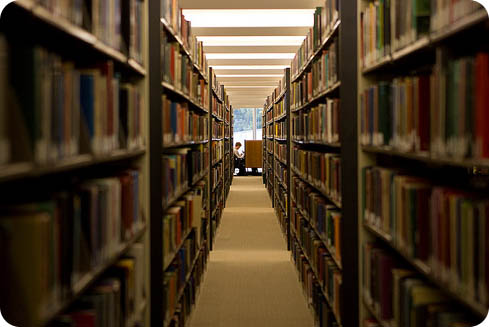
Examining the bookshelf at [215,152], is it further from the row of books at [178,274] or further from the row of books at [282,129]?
the row of books at [178,274]

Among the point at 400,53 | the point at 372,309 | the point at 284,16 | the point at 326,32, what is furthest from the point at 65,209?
the point at 284,16

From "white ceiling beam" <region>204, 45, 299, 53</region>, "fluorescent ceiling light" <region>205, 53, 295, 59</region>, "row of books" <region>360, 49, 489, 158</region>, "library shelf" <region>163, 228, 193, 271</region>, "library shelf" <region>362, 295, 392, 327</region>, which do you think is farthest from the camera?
"fluorescent ceiling light" <region>205, 53, 295, 59</region>

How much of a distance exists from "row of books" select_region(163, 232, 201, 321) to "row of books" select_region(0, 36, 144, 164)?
54.0 inches

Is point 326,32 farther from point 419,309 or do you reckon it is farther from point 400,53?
point 419,309

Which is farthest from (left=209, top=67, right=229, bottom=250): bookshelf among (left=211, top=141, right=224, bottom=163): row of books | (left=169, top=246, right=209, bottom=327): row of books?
(left=169, top=246, right=209, bottom=327): row of books

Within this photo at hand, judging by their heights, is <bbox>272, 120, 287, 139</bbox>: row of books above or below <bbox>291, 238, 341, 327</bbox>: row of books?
above

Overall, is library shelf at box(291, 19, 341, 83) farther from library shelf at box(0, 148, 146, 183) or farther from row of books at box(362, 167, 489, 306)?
library shelf at box(0, 148, 146, 183)

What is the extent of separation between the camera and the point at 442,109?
156 cm

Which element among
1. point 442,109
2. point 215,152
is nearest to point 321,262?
point 442,109

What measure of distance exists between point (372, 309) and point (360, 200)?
63cm

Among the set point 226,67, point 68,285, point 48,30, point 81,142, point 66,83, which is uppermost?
point 226,67

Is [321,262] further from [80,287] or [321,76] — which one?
[80,287]

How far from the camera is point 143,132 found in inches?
100

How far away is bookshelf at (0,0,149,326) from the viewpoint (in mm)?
1178
